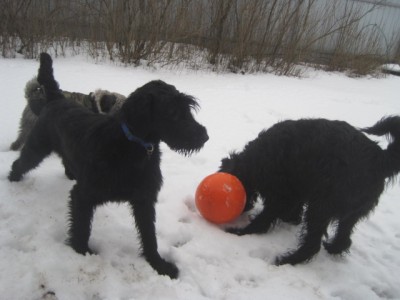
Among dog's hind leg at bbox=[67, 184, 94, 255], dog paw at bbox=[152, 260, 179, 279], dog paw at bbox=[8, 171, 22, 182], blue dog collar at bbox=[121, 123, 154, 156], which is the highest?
blue dog collar at bbox=[121, 123, 154, 156]

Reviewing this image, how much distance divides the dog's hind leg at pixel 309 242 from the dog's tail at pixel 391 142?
0.71m

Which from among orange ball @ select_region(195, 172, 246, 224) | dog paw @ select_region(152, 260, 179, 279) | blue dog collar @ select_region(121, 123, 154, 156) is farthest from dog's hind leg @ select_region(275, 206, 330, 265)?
blue dog collar @ select_region(121, 123, 154, 156)

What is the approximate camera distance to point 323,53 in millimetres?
11992

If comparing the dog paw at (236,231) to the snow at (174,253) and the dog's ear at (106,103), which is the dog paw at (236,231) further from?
the dog's ear at (106,103)

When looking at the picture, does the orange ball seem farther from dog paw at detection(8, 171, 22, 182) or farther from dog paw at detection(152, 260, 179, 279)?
dog paw at detection(8, 171, 22, 182)

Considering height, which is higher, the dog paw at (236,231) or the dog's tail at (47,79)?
the dog's tail at (47,79)

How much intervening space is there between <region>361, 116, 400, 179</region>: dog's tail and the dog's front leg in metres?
1.93

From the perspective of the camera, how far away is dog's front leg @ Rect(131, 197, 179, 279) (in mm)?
2686

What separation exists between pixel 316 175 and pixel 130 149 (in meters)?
1.62

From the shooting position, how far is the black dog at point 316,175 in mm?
2672

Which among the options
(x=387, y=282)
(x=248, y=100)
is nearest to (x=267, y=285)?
(x=387, y=282)

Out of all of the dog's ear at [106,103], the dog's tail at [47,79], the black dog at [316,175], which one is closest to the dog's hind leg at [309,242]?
the black dog at [316,175]

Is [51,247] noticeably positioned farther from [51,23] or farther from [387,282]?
[51,23]

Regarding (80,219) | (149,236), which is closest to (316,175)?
(149,236)
